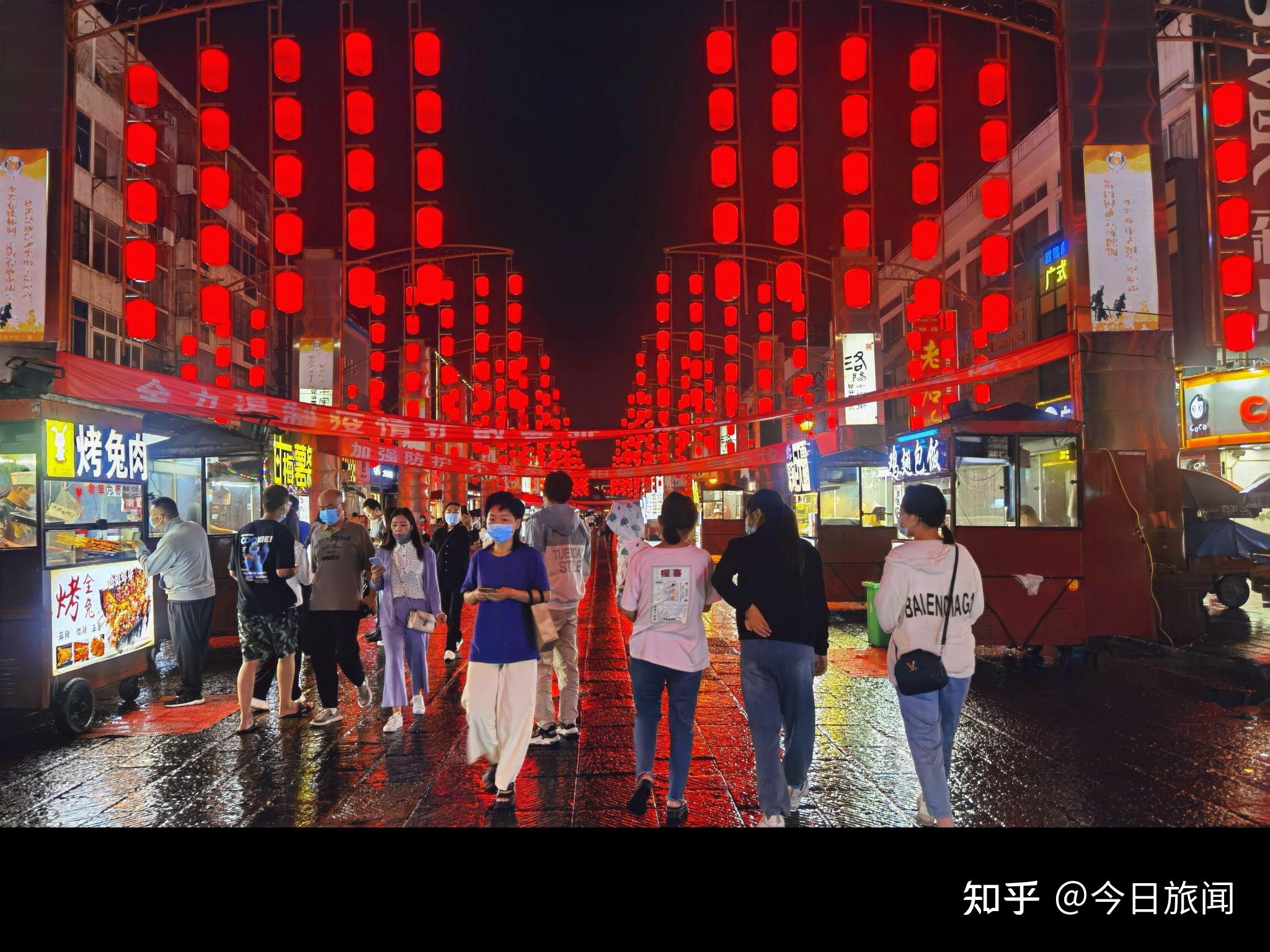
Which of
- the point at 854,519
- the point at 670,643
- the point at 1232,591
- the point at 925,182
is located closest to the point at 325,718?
the point at 670,643

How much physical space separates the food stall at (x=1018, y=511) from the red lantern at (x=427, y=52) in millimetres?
7958

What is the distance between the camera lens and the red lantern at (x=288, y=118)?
41.0 ft

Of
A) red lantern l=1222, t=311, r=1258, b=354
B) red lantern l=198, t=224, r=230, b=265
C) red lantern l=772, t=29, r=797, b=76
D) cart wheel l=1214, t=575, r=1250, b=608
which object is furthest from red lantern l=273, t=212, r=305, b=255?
cart wheel l=1214, t=575, r=1250, b=608

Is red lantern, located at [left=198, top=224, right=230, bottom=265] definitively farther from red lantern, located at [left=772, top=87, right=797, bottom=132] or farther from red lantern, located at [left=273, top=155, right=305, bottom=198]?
red lantern, located at [left=772, top=87, right=797, bottom=132]

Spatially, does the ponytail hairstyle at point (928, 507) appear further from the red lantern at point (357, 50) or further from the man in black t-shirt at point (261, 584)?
the red lantern at point (357, 50)

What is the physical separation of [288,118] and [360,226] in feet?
9.16

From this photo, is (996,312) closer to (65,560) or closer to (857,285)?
(857,285)

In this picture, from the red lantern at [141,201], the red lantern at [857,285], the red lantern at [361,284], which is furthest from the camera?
the red lantern at [361,284]

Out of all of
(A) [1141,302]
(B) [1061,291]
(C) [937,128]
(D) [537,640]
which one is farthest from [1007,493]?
(B) [1061,291]

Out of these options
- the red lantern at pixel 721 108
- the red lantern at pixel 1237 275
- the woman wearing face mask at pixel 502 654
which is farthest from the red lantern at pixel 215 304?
the red lantern at pixel 1237 275

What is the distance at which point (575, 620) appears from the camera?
7902mm

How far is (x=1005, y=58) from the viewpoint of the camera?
42.4 feet

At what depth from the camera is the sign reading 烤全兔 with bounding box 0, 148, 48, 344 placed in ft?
36.4
